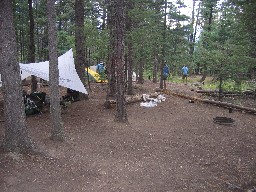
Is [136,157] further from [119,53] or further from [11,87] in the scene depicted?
[119,53]

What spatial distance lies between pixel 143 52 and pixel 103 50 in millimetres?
5453

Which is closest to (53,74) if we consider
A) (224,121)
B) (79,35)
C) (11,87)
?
(11,87)

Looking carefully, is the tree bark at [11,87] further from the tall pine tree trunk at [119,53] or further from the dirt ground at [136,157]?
the tall pine tree trunk at [119,53]

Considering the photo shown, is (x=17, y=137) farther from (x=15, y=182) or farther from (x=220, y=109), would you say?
(x=220, y=109)

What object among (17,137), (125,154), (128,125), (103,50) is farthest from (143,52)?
(17,137)

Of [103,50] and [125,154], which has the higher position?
[103,50]

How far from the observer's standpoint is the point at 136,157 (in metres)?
8.41

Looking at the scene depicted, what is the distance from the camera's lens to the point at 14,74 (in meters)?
7.20

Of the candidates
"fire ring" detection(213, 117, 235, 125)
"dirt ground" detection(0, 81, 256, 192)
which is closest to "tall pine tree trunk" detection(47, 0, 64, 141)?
"dirt ground" detection(0, 81, 256, 192)

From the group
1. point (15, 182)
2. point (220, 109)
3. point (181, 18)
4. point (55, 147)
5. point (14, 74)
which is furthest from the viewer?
point (181, 18)

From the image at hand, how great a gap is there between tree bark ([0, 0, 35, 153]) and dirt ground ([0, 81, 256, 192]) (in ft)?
1.24

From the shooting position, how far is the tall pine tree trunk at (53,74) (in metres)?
8.15

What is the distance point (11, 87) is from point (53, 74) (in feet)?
A: 5.12

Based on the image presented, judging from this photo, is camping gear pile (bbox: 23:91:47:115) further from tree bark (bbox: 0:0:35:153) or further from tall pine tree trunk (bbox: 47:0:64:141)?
tree bark (bbox: 0:0:35:153)
